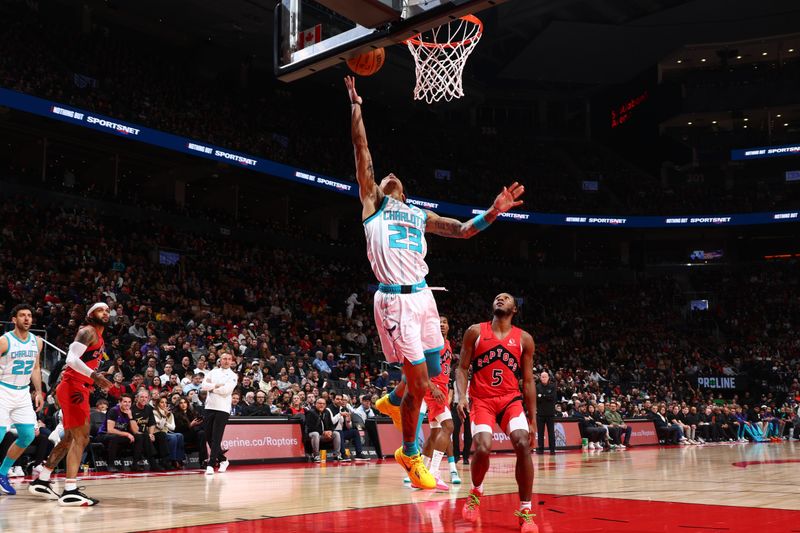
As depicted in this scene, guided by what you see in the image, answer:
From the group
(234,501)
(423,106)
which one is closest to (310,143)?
(423,106)

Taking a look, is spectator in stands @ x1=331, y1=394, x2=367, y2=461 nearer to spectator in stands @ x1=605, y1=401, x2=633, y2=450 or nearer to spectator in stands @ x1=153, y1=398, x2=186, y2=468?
spectator in stands @ x1=153, y1=398, x2=186, y2=468

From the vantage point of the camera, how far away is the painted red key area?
5629mm

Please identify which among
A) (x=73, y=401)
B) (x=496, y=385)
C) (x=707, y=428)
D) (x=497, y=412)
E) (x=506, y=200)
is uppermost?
(x=506, y=200)

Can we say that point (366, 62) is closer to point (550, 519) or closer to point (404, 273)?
point (404, 273)

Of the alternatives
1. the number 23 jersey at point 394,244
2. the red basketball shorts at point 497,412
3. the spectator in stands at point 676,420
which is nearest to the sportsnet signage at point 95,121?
the spectator in stands at point 676,420

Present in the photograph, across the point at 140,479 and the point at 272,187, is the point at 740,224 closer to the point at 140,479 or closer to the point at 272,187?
the point at 272,187

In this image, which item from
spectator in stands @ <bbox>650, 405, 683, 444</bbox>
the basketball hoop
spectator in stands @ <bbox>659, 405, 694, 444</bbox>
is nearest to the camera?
the basketball hoop

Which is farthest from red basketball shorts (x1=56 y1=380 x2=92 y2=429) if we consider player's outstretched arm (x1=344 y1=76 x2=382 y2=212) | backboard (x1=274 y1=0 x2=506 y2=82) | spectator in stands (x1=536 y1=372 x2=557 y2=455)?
spectator in stands (x1=536 y1=372 x2=557 y2=455)

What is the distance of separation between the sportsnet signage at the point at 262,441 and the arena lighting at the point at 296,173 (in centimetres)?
704

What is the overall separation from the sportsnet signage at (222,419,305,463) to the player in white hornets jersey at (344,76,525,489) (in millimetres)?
8309

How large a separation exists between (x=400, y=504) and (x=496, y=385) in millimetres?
1513

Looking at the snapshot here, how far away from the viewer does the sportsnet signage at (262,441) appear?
14.9m

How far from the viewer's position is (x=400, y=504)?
23.6ft

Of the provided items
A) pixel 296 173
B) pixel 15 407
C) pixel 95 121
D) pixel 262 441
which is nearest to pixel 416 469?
pixel 15 407
